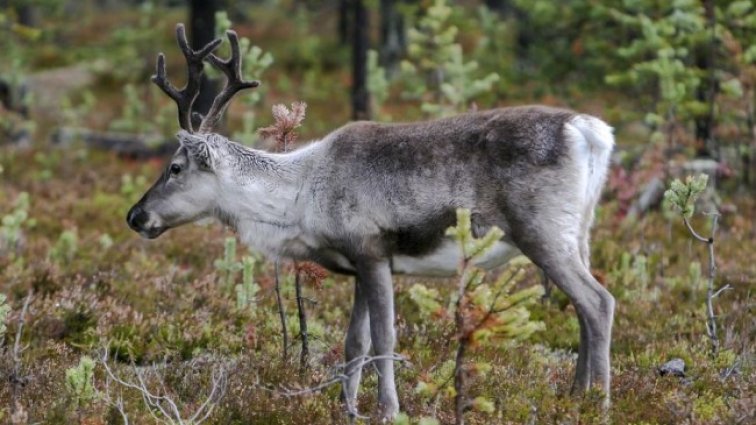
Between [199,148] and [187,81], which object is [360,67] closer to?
[187,81]

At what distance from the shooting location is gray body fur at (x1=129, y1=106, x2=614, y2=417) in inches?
257

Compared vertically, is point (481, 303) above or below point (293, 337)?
above

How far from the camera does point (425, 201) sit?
670cm

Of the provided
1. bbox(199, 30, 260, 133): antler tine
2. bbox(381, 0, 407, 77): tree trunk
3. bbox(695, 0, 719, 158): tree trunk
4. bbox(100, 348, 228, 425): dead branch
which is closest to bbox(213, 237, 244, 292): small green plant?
bbox(199, 30, 260, 133): antler tine

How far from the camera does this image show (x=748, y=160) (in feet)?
48.4

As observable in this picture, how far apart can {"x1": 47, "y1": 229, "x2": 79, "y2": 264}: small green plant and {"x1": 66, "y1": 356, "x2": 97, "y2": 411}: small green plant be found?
5102 mm

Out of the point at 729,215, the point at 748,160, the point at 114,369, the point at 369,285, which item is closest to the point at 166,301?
the point at 114,369

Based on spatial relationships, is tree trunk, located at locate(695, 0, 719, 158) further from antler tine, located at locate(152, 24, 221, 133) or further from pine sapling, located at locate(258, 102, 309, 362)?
antler tine, located at locate(152, 24, 221, 133)

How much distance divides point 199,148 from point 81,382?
1.87 meters

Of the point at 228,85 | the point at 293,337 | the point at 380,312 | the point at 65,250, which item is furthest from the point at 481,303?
the point at 65,250

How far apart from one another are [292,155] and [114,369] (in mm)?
2048

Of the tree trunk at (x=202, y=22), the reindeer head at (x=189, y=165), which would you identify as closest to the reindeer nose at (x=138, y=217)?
the reindeer head at (x=189, y=165)

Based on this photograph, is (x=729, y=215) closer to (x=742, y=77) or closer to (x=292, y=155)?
(x=742, y=77)

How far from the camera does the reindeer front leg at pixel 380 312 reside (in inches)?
259
